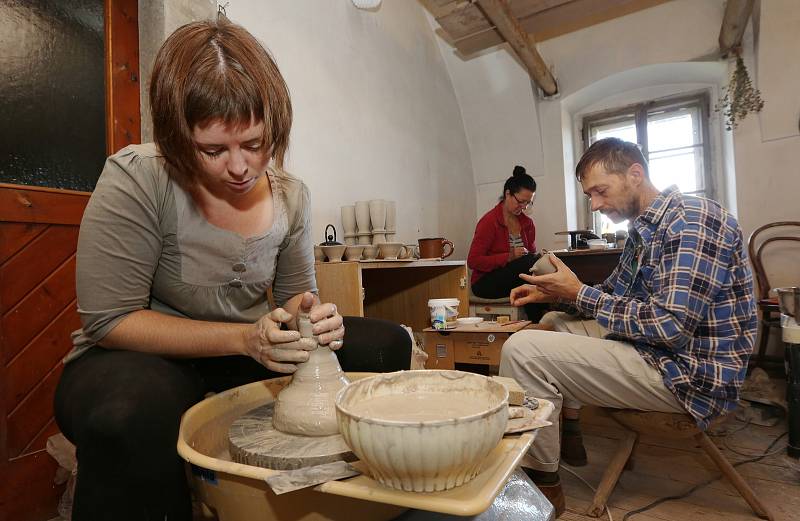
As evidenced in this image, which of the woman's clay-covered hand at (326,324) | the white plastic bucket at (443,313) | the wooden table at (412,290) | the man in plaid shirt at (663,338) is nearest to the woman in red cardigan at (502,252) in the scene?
the wooden table at (412,290)

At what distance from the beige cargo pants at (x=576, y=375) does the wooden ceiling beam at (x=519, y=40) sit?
9.01 ft

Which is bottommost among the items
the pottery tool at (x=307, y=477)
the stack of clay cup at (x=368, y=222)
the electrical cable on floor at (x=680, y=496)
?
the electrical cable on floor at (x=680, y=496)

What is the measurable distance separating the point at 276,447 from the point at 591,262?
3458mm

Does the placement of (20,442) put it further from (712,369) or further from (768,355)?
(768,355)

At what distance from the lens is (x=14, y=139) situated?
1528mm

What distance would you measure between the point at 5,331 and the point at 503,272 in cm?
300

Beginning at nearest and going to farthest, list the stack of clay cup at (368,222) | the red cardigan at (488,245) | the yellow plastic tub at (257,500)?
1. the yellow plastic tub at (257,500)
2. the stack of clay cup at (368,222)
3. the red cardigan at (488,245)

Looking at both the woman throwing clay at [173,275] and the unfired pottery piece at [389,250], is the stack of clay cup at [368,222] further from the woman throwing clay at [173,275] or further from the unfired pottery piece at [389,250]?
the woman throwing clay at [173,275]

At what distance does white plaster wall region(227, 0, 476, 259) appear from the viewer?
9.10 ft

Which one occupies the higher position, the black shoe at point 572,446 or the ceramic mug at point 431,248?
the ceramic mug at point 431,248

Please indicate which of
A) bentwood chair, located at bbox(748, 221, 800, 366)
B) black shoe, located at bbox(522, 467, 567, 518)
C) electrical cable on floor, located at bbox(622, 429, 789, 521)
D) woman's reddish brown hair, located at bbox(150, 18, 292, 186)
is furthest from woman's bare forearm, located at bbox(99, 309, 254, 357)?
bentwood chair, located at bbox(748, 221, 800, 366)

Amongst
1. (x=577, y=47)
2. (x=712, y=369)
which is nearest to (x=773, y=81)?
(x=577, y=47)

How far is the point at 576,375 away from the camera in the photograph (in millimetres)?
1492

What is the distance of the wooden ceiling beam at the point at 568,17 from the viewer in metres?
4.09
